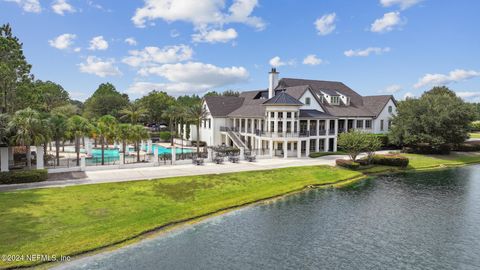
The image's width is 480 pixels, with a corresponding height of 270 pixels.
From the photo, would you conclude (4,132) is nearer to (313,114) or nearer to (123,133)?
(123,133)

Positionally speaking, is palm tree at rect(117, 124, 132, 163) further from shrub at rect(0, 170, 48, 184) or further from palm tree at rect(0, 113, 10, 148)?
palm tree at rect(0, 113, 10, 148)

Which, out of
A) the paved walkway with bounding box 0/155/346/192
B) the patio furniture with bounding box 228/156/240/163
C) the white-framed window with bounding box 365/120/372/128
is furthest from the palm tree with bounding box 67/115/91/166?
the white-framed window with bounding box 365/120/372/128

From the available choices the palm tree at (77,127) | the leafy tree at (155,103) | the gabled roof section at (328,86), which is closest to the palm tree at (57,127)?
the palm tree at (77,127)

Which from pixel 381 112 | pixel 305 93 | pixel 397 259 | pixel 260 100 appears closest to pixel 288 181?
pixel 397 259

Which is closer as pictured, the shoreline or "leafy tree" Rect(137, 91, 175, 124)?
the shoreline

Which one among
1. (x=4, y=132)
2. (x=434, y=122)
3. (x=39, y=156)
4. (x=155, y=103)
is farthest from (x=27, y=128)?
(x=155, y=103)

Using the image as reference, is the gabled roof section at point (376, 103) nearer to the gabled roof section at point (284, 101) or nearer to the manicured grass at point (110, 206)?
the gabled roof section at point (284, 101)
